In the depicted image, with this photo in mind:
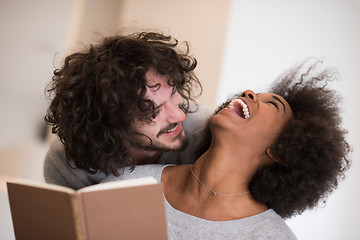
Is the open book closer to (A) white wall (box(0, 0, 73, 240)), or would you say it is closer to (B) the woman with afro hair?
(B) the woman with afro hair

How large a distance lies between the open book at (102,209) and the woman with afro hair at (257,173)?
0.45 meters

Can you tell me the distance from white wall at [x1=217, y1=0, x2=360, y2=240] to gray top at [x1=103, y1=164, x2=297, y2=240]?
1053 millimetres

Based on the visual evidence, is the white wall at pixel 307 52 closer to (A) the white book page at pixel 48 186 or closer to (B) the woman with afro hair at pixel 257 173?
(B) the woman with afro hair at pixel 257 173

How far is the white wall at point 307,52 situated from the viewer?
86.0 inches

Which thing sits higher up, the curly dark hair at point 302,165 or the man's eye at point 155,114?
the man's eye at point 155,114

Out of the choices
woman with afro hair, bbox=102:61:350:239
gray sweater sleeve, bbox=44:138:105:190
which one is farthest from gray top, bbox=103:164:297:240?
gray sweater sleeve, bbox=44:138:105:190

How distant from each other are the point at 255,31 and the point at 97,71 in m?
1.36

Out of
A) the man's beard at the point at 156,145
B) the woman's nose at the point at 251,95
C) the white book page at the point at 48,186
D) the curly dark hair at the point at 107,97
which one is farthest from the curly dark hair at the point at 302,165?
the white book page at the point at 48,186

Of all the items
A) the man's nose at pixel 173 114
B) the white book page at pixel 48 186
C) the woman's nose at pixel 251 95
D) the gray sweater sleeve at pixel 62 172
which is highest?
the woman's nose at pixel 251 95

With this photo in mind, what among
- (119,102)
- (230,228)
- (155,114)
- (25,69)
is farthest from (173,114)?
(25,69)

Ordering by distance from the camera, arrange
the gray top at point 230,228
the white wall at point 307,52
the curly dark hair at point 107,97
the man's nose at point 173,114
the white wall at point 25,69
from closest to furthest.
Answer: the gray top at point 230,228 → the curly dark hair at point 107,97 → the man's nose at point 173,114 → the white wall at point 307,52 → the white wall at point 25,69

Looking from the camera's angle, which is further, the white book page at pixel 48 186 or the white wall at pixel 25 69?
the white wall at pixel 25 69

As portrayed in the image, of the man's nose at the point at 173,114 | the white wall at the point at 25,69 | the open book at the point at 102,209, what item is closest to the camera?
the open book at the point at 102,209

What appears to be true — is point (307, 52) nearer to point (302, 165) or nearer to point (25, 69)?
point (302, 165)
